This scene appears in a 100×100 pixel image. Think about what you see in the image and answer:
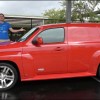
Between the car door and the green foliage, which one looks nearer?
the car door

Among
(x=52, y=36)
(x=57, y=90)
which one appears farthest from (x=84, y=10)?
(x=57, y=90)

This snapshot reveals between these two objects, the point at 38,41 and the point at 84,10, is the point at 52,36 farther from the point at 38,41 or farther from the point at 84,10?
the point at 84,10

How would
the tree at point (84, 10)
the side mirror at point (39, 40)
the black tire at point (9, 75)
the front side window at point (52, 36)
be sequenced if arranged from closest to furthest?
the black tire at point (9, 75) → the side mirror at point (39, 40) → the front side window at point (52, 36) → the tree at point (84, 10)

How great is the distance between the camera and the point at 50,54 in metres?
8.16

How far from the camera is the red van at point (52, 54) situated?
7980 millimetres

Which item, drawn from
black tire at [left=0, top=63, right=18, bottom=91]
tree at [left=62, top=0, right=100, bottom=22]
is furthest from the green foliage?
black tire at [left=0, top=63, right=18, bottom=91]

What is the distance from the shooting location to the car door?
8.09 meters

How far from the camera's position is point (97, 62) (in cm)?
848

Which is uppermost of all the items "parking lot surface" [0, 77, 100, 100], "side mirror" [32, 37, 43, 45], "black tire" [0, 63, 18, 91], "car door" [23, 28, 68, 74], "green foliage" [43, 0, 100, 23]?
"green foliage" [43, 0, 100, 23]

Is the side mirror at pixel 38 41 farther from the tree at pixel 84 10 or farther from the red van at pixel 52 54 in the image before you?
the tree at pixel 84 10

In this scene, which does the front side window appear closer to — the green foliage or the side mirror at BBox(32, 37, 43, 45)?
the side mirror at BBox(32, 37, 43, 45)

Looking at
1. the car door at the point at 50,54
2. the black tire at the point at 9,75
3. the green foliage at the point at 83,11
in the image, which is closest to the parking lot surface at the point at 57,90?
the black tire at the point at 9,75

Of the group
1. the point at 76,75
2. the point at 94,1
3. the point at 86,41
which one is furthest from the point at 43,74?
the point at 94,1

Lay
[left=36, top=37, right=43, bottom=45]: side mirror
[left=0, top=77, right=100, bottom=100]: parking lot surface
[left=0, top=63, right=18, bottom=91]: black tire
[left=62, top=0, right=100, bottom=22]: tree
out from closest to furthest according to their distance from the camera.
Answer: [left=0, top=77, right=100, bottom=100]: parking lot surface
[left=0, top=63, right=18, bottom=91]: black tire
[left=36, top=37, right=43, bottom=45]: side mirror
[left=62, top=0, right=100, bottom=22]: tree
